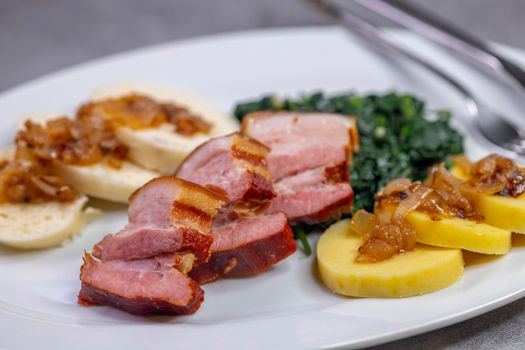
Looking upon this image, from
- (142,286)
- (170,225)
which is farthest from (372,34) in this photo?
(142,286)

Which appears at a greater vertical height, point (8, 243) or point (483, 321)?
point (8, 243)

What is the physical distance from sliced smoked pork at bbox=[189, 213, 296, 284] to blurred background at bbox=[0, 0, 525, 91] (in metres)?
4.94

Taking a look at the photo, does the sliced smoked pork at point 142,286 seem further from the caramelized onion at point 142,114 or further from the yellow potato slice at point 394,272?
the caramelized onion at point 142,114

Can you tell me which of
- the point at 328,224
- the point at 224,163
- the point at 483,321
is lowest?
the point at 483,321

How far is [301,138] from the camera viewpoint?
5348 mm

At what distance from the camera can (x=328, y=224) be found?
17.5 feet

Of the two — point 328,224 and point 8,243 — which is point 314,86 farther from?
point 8,243

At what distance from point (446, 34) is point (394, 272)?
3.50m

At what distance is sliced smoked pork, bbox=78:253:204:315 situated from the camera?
170 inches

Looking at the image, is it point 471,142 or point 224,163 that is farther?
point 471,142

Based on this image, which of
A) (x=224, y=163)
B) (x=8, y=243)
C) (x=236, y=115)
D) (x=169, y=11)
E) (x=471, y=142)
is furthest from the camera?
(x=169, y=11)

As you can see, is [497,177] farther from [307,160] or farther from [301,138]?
[301,138]

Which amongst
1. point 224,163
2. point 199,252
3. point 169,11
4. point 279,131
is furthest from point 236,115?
point 169,11

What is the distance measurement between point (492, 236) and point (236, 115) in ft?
9.91
